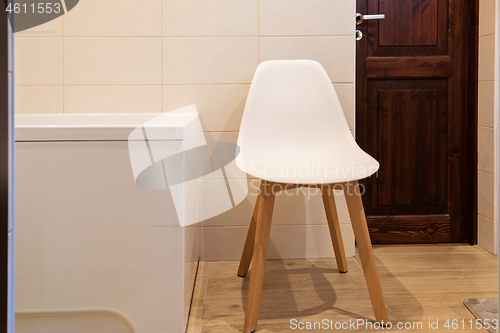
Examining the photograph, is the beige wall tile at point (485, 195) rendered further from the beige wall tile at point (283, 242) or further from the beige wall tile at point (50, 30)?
the beige wall tile at point (50, 30)

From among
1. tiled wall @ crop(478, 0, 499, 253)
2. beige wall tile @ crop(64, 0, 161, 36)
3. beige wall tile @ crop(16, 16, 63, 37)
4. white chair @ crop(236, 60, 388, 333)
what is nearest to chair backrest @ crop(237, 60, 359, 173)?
white chair @ crop(236, 60, 388, 333)

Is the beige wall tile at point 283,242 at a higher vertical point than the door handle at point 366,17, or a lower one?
lower

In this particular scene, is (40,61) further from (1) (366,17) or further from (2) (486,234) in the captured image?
(2) (486,234)

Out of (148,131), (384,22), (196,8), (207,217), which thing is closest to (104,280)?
(148,131)

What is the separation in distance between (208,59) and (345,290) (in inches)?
43.6

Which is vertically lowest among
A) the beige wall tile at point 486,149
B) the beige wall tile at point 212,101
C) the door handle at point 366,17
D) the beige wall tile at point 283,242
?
the beige wall tile at point 283,242

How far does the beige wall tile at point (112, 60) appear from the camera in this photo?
5.57 feet

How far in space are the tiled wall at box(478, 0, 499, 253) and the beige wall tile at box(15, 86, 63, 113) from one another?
6.30ft

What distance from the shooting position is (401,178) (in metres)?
1.96

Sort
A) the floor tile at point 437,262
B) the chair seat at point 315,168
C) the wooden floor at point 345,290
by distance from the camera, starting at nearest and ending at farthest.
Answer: the chair seat at point 315,168 → the wooden floor at point 345,290 → the floor tile at point 437,262

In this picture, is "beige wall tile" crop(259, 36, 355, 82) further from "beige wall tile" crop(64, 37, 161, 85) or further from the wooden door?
"beige wall tile" crop(64, 37, 161, 85)

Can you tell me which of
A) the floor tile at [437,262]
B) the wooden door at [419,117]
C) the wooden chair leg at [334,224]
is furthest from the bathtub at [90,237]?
the wooden door at [419,117]

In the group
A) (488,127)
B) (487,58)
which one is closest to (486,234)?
(488,127)

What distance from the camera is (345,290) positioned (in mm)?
1435
